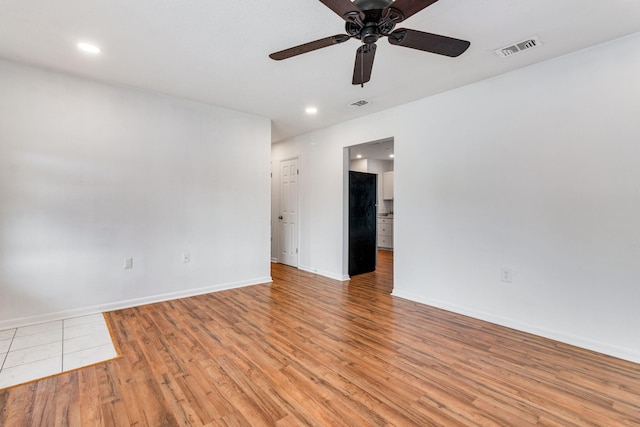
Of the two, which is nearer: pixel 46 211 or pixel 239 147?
pixel 46 211

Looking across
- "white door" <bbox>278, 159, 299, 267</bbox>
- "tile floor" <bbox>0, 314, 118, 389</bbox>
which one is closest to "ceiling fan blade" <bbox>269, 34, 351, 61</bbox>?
"tile floor" <bbox>0, 314, 118, 389</bbox>

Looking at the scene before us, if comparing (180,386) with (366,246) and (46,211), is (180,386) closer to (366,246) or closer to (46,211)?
(46,211)

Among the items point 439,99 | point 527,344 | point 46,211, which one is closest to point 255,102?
point 439,99

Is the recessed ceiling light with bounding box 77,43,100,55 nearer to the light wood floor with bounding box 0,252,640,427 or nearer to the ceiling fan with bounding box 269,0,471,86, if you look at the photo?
the ceiling fan with bounding box 269,0,471,86

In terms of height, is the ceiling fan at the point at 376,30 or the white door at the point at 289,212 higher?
the ceiling fan at the point at 376,30

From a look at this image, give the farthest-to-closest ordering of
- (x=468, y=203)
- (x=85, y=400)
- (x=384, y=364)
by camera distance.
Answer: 1. (x=468, y=203)
2. (x=384, y=364)
3. (x=85, y=400)

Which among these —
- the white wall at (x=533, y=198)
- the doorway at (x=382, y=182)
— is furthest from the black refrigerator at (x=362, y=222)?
the doorway at (x=382, y=182)

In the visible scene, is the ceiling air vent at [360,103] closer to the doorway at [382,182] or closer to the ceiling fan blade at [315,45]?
the ceiling fan blade at [315,45]

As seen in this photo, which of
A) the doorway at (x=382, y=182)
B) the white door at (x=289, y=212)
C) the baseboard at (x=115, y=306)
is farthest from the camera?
the doorway at (x=382, y=182)

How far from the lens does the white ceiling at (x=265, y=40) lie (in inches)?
81.4

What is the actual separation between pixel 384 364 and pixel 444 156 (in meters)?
2.47

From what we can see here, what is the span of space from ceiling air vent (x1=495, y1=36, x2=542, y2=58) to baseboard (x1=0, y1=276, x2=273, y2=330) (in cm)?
410

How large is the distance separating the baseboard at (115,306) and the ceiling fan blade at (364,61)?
330cm

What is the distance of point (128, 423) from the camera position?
1.62 metres
